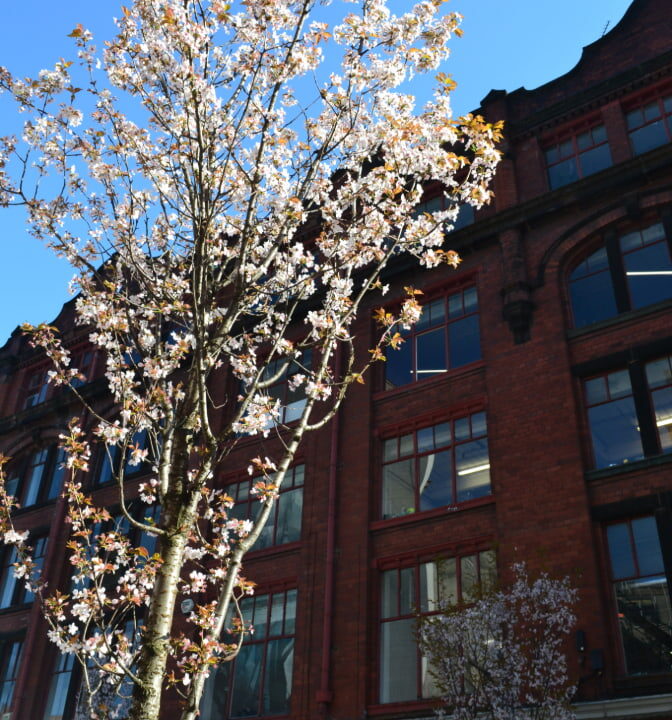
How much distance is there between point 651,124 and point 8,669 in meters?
25.9

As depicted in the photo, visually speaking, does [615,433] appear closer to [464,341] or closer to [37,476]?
[464,341]

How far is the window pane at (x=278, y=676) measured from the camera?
18.6m

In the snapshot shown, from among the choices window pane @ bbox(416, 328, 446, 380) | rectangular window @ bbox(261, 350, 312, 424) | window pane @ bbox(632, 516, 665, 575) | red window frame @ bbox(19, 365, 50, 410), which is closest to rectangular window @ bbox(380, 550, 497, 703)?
window pane @ bbox(632, 516, 665, 575)

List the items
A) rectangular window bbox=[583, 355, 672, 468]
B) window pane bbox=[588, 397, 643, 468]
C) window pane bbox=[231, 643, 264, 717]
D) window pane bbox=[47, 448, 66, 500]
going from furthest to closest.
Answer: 1. window pane bbox=[47, 448, 66, 500]
2. window pane bbox=[231, 643, 264, 717]
3. window pane bbox=[588, 397, 643, 468]
4. rectangular window bbox=[583, 355, 672, 468]

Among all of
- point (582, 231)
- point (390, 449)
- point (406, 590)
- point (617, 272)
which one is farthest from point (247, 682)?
point (582, 231)

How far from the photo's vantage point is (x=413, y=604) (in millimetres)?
17375

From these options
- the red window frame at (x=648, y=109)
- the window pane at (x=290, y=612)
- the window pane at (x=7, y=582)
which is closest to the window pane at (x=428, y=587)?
the window pane at (x=290, y=612)

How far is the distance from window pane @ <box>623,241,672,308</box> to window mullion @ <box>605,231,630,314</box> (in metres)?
0.12

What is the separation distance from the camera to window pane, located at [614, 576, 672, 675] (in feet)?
45.6

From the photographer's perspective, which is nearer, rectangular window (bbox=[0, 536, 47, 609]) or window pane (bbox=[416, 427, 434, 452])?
window pane (bbox=[416, 427, 434, 452])

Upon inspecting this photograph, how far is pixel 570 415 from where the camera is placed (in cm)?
1712

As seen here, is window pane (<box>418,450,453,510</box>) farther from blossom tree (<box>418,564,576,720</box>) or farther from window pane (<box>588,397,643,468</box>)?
blossom tree (<box>418,564,576,720</box>)

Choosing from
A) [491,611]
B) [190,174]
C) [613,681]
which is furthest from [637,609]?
[190,174]

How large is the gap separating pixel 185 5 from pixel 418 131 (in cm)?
372
